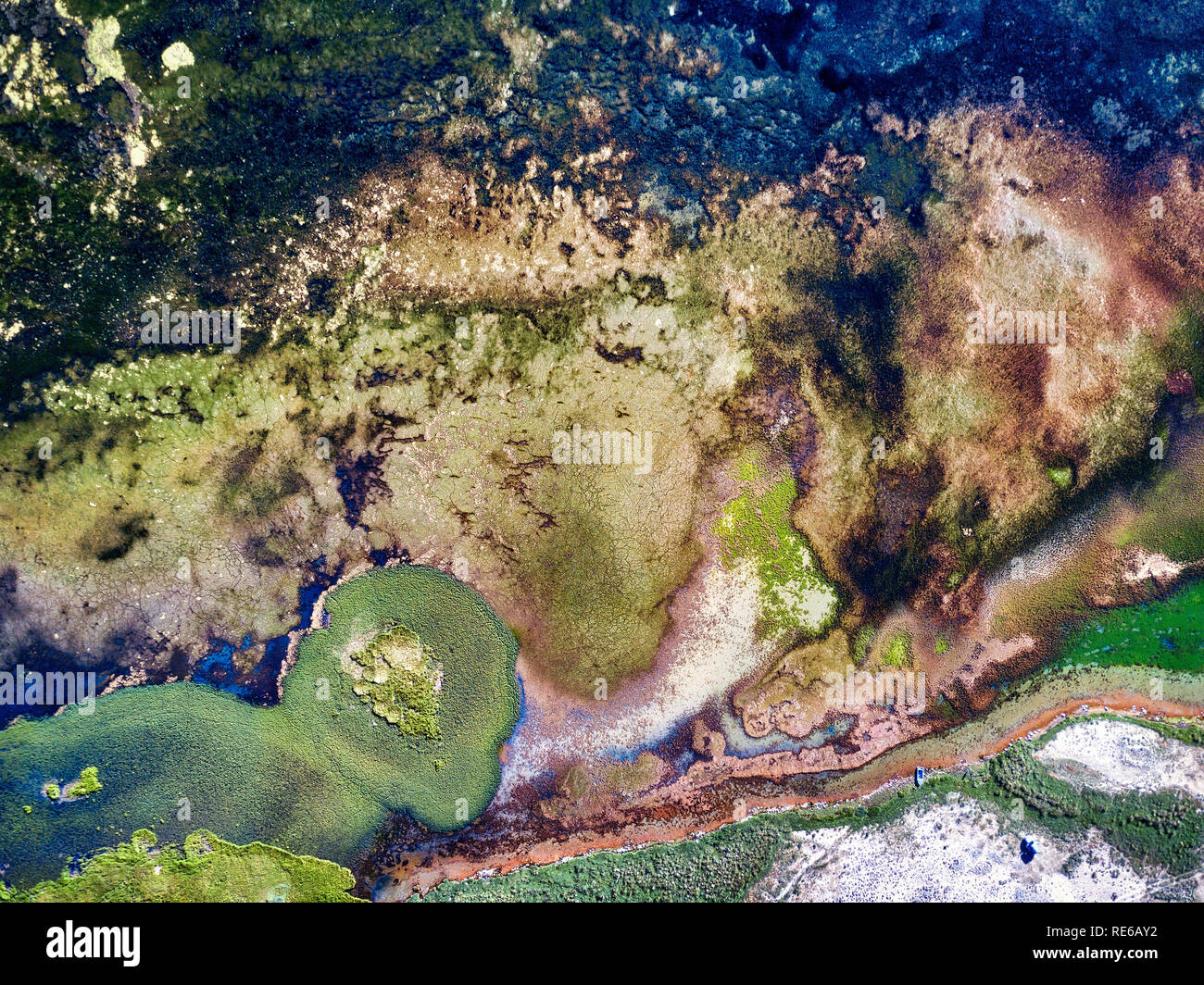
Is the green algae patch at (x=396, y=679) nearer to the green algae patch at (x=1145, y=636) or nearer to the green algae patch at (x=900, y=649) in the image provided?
the green algae patch at (x=900, y=649)

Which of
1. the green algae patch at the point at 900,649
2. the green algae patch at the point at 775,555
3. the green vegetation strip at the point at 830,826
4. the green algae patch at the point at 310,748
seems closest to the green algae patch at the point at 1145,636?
the green vegetation strip at the point at 830,826

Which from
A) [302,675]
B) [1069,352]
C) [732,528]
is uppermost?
[1069,352]

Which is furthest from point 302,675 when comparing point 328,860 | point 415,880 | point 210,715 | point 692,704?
point 692,704

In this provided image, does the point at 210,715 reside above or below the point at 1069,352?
below

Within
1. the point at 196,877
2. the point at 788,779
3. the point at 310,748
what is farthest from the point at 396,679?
the point at 788,779

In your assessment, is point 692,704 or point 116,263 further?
point 692,704

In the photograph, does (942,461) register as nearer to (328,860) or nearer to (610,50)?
(610,50)
